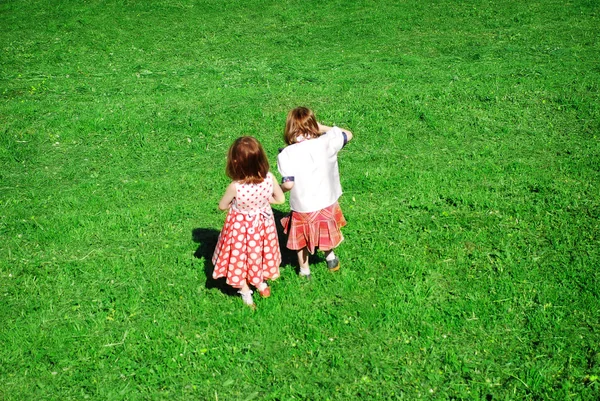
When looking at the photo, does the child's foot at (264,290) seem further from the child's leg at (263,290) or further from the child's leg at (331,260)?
the child's leg at (331,260)

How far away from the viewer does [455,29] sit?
16688 mm

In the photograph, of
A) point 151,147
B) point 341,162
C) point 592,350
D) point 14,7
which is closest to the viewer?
point 592,350

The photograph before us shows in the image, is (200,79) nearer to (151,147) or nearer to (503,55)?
(151,147)

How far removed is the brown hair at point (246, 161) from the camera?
5613 millimetres

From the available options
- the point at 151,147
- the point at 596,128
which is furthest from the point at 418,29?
the point at 151,147

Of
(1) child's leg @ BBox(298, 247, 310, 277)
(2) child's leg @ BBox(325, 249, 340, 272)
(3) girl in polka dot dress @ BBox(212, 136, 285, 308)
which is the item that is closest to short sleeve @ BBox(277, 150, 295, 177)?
(3) girl in polka dot dress @ BBox(212, 136, 285, 308)

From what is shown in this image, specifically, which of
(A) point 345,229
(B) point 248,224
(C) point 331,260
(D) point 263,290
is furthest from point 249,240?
(A) point 345,229

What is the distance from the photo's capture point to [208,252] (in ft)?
Result: 24.1

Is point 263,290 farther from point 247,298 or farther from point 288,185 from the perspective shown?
point 288,185

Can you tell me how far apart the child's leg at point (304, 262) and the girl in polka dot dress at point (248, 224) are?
36 centimetres

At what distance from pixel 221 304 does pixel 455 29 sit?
12751 mm

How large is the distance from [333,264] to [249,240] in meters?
1.11

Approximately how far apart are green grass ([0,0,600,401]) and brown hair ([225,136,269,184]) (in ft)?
4.64

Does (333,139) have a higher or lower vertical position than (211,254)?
higher
